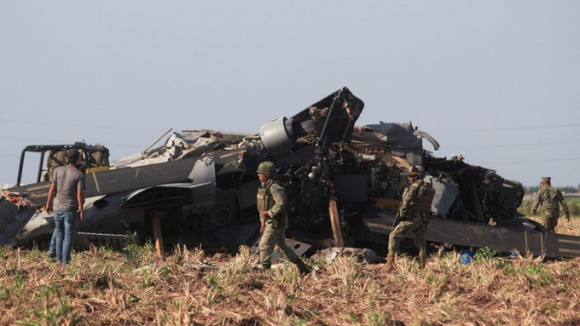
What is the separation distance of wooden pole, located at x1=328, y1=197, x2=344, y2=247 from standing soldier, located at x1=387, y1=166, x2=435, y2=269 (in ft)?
5.46

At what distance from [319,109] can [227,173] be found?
194cm

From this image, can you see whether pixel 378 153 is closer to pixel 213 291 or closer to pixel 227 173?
pixel 227 173

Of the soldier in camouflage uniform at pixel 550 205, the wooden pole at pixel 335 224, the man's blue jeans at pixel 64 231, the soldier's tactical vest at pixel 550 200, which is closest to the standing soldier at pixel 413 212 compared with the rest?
the wooden pole at pixel 335 224

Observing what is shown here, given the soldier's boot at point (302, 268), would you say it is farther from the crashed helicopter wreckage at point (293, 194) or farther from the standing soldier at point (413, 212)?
the crashed helicopter wreckage at point (293, 194)

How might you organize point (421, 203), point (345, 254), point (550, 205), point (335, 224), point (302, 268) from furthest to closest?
point (550, 205) → point (335, 224) → point (345, 254) → point (421, 203) → point (302, 268)

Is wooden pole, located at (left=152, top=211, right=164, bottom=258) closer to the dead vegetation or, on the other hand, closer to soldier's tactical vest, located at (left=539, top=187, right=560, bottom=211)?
the dead vegetation

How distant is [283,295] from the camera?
7531mm

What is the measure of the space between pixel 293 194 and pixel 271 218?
3515 millimetres

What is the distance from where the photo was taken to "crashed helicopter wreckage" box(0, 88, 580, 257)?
1237 cm

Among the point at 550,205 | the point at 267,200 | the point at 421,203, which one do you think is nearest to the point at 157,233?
the point at 267,200

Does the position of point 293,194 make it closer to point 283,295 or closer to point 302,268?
point 302,268

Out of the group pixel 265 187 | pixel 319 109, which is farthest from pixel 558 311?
pixel 319 109

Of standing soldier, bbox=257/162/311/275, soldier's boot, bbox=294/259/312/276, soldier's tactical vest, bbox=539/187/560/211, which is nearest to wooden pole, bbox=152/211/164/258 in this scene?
standing soldier, bbox=257/162/311/275

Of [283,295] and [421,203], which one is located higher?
[421,203]
